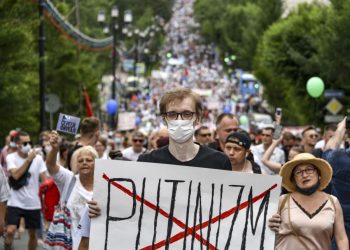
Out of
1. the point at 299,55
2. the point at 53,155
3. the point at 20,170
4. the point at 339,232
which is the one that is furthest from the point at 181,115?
the point at 299,55

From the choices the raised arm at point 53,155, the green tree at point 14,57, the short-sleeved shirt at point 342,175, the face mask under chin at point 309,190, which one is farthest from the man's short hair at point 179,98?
the green tree at point 14,57

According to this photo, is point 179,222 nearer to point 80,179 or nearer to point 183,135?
point 183,135

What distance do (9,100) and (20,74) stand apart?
0.82 m

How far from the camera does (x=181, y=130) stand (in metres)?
6.43

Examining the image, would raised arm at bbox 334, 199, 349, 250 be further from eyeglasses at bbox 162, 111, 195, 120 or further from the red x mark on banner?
eyeglasses at bbox 162, 111, 195, 120

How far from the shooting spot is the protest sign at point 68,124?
321 inches

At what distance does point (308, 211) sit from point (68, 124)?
6.14ft

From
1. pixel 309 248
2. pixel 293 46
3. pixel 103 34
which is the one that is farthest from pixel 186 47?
pixel 309 248

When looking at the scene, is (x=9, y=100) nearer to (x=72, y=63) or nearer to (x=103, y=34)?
(x=72, y=63)

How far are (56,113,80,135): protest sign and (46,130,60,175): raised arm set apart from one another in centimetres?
14

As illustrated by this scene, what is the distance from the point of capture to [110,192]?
6.59m

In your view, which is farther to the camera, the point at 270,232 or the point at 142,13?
the point at 142,13

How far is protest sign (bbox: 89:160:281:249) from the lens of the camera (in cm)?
655

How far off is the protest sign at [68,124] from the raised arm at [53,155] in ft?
0.45
